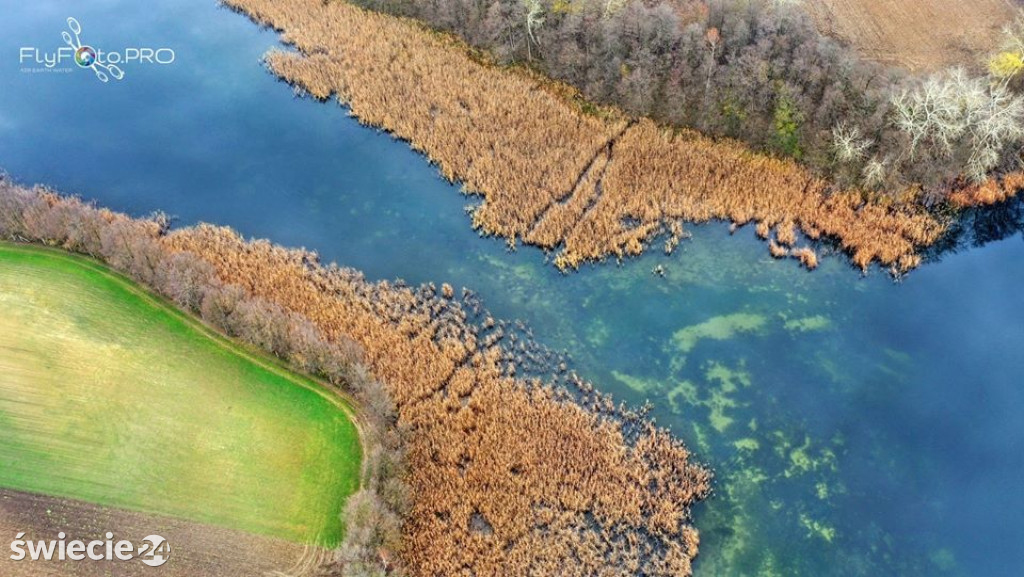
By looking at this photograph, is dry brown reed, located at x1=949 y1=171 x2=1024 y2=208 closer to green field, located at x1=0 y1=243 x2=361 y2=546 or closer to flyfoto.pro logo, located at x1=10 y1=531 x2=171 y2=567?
green field, located at x1=0 y1=243 x2=361 y2=546

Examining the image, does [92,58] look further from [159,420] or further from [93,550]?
[93,550]

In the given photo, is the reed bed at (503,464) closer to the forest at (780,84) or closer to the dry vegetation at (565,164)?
the dry vegetation at (565,164)

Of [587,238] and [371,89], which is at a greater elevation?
[371,89]

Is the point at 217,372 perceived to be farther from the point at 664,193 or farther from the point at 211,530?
the point at 664,193

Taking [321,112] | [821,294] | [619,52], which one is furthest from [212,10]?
[821,294]

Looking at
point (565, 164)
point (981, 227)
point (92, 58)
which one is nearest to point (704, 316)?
point (565, 164)

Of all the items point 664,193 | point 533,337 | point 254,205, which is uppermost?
point 664,193

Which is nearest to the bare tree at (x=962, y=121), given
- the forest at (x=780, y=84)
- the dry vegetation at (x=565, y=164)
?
the forest at (x=780, y=84)
